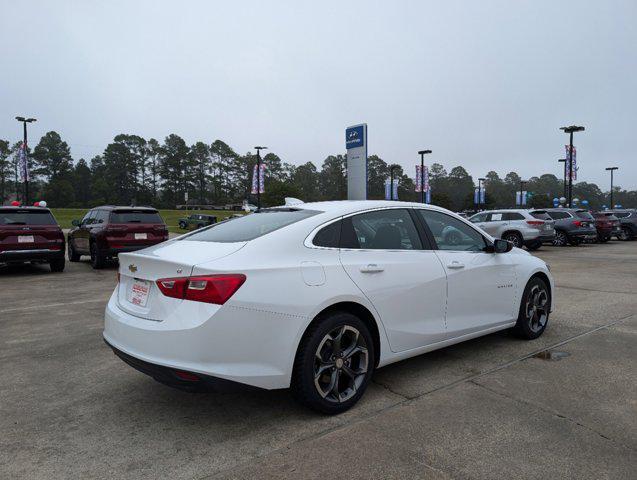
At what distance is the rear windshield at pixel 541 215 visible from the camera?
18159 millimetres

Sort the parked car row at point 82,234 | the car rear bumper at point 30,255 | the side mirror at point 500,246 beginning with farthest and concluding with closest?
the parked car row at point 82,234
the car rear bumper at point 30,255
the side mirror at point 500,246

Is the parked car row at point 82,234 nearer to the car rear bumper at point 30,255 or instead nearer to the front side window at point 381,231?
the car rear bumper at point 30,255

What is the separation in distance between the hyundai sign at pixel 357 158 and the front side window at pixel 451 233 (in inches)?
295

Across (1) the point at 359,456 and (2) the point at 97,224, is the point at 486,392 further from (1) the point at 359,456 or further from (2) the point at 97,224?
(2) the point at 97,224

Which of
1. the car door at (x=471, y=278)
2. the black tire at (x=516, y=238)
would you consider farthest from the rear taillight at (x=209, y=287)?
the black tire at (x=516, y=238)

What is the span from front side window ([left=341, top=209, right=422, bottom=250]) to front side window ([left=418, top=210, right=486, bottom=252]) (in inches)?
10.0

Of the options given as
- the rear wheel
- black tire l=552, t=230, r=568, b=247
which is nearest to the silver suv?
black tire l=552, t=230, r=568, b=247

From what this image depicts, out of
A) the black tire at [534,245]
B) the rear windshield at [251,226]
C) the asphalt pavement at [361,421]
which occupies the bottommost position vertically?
the asphalt pavement at [361,421]

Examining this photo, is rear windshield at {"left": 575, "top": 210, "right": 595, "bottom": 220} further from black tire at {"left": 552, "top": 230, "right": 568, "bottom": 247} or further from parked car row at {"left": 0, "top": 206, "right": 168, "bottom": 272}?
parked car row at {"left": 0, "top": 206, "right": 168, "bottom": 272}

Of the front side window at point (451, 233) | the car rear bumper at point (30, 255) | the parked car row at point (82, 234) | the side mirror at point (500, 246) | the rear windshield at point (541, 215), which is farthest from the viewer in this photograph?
the rear windshield at point (541, 215)

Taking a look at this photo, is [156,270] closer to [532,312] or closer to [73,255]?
[532,312]

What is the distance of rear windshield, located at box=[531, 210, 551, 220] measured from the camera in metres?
18.2

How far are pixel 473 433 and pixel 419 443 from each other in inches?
15.5

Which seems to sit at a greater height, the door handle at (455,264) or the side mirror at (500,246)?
the side mirror at (500,246)
